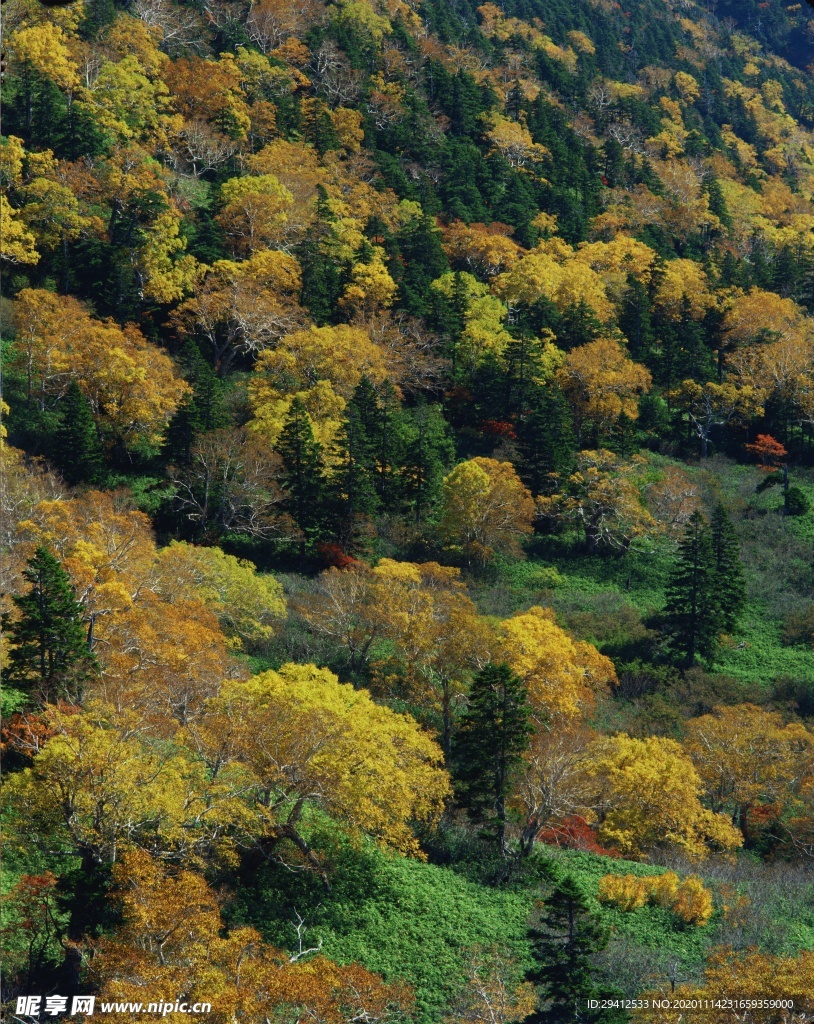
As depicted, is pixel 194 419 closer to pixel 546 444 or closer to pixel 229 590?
pixel 229 590

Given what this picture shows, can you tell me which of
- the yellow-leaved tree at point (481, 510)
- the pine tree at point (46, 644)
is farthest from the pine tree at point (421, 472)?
the pine tree at point (46, 644)

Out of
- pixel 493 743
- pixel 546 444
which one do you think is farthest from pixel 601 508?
pixel 493 743

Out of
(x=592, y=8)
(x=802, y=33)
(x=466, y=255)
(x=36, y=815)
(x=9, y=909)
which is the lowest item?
(x=9, y=909)

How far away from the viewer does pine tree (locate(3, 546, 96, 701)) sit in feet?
118

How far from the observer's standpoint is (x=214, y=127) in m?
92.1

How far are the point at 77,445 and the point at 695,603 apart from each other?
33.7 meters

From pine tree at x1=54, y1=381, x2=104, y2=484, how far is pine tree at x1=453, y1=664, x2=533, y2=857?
1093 inches

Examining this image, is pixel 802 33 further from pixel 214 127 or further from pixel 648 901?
pixel 648 901

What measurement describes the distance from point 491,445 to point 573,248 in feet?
111

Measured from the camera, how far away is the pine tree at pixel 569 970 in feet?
90.8

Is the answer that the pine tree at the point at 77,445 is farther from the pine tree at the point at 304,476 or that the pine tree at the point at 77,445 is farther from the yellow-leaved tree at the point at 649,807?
the yellow-leaved tree at the point at 649,807

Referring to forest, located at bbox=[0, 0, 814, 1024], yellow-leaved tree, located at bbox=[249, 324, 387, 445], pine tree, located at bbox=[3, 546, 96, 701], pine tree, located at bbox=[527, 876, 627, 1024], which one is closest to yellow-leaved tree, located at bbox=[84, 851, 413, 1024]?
forest, located at bbox=[0, 0, 814, 1024]

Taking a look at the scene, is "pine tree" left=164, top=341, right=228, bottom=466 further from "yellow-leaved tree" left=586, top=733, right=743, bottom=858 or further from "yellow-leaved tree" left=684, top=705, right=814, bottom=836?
"yellow-leaved tree" left=684, top=705, right=814, bottom=836

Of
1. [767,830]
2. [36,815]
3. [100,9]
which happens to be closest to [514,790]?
[767,830]
